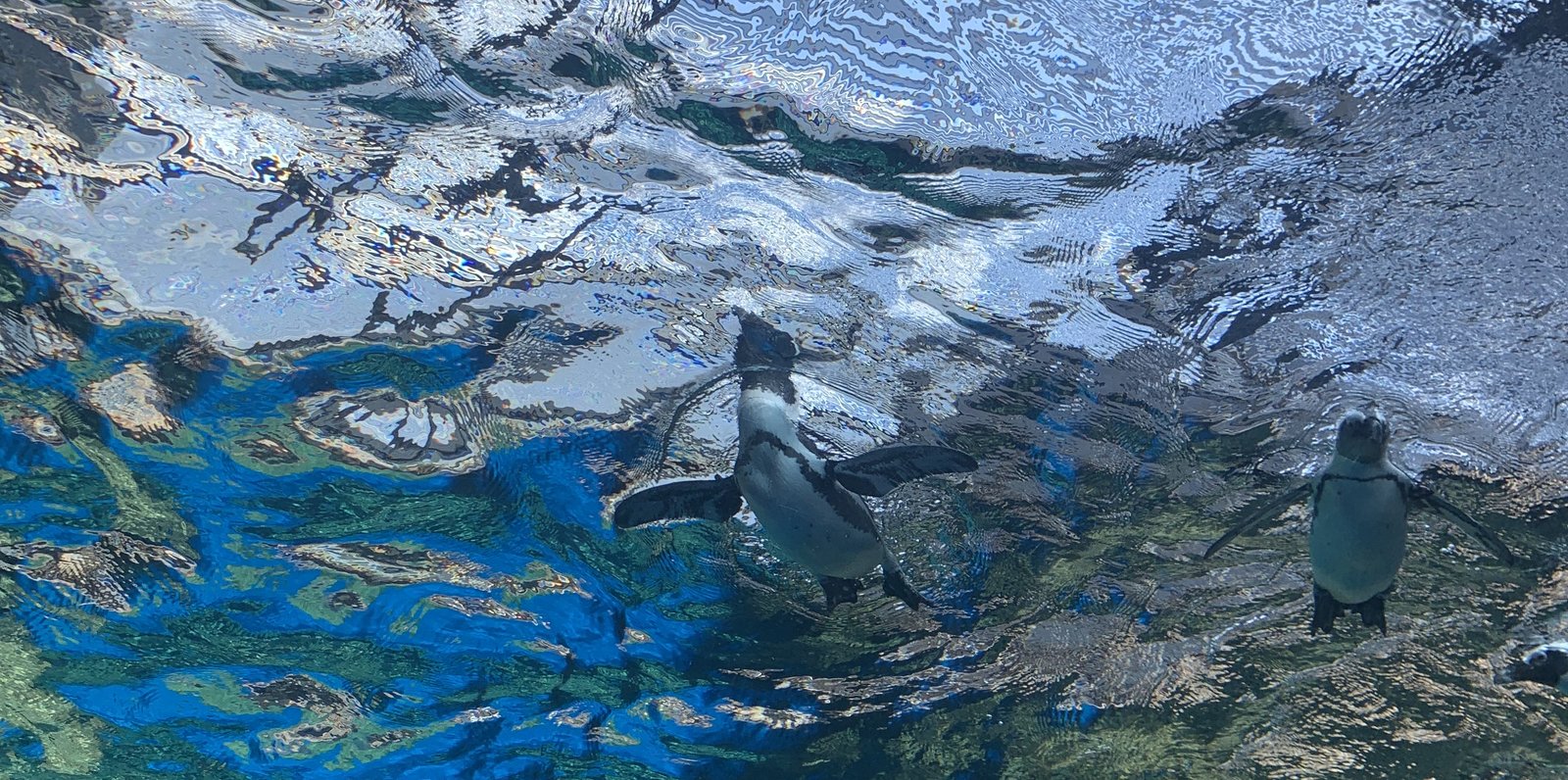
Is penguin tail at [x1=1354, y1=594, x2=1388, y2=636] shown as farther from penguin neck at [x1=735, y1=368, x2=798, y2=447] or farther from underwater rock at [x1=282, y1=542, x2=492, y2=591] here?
underwater rock at [x1=282, y1=542, x2=492, y2=591]

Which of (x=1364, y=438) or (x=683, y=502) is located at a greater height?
(x=1364, y=438)

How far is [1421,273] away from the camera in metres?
6.91

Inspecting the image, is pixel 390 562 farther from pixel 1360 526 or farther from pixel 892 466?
pixel 1360 526

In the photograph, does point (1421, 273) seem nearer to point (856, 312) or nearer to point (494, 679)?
point (856, 312)

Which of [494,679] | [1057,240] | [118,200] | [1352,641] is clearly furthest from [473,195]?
[1352,641]

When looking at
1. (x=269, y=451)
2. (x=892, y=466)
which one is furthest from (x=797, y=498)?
(x=269, y=451)

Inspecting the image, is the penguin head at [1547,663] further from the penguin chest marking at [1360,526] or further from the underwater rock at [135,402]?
the underwater rock at [135,402]

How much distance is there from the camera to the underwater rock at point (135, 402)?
833cm

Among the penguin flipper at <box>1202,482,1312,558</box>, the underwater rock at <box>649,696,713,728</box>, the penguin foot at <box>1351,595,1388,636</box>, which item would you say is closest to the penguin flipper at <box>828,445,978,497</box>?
the penguin flipper at <box>1202,482,1312,558</box>

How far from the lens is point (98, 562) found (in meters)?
11.6

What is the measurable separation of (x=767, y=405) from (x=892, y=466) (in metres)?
1.14

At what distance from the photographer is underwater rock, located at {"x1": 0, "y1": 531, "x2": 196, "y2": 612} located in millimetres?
11234

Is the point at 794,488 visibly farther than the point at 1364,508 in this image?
Yes

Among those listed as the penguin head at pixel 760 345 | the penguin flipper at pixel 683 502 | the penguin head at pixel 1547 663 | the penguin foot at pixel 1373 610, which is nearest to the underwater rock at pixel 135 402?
the penguin flipper at pixel 683 502
